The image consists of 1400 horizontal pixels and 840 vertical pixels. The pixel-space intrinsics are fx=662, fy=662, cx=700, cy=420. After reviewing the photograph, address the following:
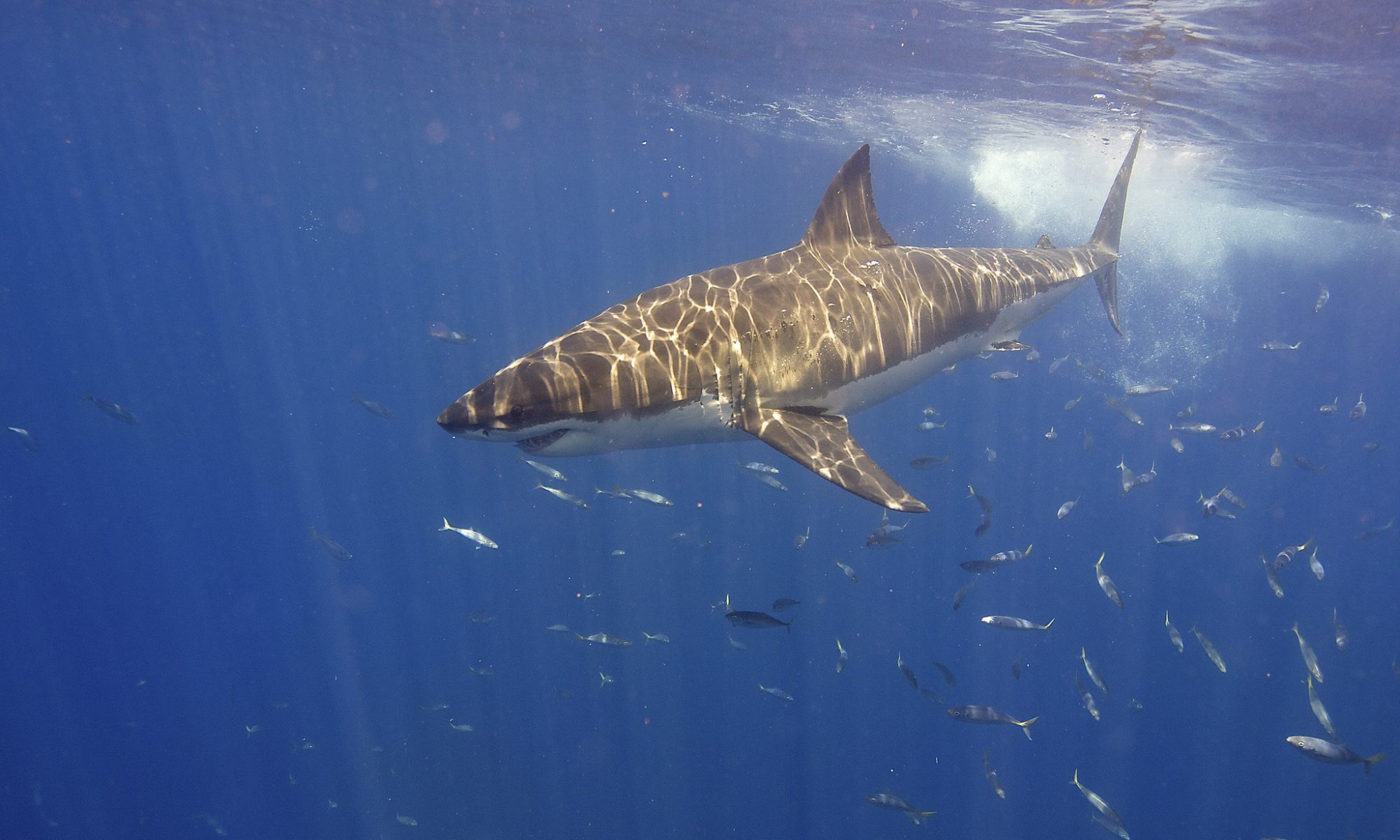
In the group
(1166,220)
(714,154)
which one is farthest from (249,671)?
(1166,220)

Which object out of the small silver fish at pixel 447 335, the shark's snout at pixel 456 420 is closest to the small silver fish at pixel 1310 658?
the shark's snout at pixel 456 420

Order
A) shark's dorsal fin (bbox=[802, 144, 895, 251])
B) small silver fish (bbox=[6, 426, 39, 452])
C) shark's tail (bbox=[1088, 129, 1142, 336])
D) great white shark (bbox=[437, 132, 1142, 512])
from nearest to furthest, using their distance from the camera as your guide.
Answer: great white shark (bbox=[437, 132, 1142, 512]), shark's dorsal fin (bbox=[802, 144, 895, 251]), shark's tail (bbox=[1088, 129, 1142, 336]), small silver fish (bbox=[6, 426, 39, 452])

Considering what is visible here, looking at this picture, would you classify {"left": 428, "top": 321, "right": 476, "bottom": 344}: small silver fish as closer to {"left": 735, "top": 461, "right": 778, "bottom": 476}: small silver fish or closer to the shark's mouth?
{"left": 735, "top": 461, "right": 778, "bottom": 476}: small silver fish

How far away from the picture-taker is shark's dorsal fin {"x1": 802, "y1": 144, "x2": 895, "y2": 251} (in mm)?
6285

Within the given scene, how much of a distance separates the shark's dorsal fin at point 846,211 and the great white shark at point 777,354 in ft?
0.05

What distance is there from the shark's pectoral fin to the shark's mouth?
1.33m

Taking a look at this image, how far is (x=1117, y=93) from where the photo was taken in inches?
680

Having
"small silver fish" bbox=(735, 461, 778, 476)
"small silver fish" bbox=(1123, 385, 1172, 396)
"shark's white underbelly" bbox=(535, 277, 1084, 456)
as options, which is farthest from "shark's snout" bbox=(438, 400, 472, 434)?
"small silver fish" bbox=(1123, 385, 1172, 396)

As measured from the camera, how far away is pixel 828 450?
14.9ft

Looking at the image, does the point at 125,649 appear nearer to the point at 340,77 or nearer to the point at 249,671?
the point at 249,671

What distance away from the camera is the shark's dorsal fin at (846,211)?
20.6 ft

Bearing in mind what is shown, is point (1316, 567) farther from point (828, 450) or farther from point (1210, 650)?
point (828, 450)

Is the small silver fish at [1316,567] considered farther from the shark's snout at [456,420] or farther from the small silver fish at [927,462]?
the shark's snout at [456,420]

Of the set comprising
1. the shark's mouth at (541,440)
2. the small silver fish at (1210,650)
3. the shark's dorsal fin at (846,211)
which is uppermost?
the shark's dorsal fin at (846,211)
